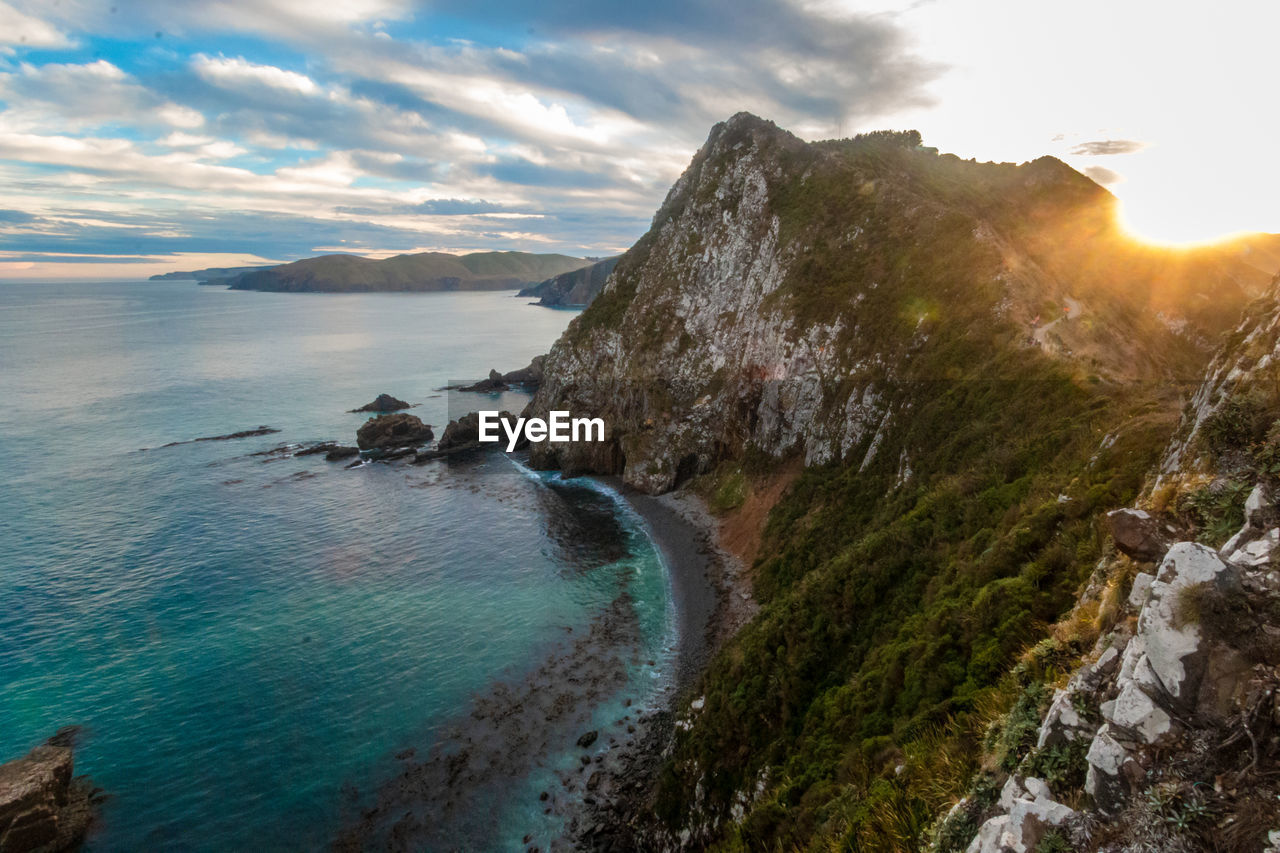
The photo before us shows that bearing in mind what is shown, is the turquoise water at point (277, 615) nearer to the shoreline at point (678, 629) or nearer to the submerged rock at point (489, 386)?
the shoreline at point (678, 629)

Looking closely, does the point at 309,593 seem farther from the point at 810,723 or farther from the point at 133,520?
the point at 810,723

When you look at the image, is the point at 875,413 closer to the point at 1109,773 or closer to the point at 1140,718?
the point at 1140,718

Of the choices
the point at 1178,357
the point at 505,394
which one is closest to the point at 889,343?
the point at 1178,357

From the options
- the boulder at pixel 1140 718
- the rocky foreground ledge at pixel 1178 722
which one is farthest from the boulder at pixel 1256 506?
the boulder at pixel 1140 718

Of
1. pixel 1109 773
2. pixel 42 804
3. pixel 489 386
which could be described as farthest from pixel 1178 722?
pixel 489 386

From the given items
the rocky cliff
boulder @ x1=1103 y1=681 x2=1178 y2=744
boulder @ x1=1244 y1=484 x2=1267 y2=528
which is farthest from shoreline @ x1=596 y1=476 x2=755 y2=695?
boulder @ x1=1244 y1=484 x2=1267 y2=528
